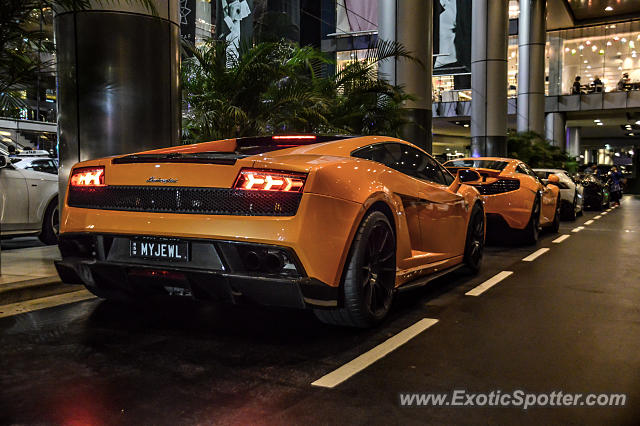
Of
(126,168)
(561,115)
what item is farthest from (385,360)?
(561,115)

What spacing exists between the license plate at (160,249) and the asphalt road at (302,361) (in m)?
0.58

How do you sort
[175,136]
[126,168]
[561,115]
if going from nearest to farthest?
[126,168] → [175,136] → [561,115]

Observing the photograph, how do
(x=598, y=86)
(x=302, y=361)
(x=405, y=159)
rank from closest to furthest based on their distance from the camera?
(x=302, y=361) → (x=405, y=159) → (x=598, y=86)

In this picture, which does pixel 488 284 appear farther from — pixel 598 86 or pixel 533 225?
pixel 598 86

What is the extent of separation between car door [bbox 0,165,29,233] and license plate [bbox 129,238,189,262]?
16.9 ft

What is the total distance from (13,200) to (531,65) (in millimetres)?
33826

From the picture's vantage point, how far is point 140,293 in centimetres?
457

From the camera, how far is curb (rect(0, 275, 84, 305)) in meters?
5.59

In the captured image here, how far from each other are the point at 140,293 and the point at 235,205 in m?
1.05

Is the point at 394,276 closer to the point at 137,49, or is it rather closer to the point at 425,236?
the point at 425,236

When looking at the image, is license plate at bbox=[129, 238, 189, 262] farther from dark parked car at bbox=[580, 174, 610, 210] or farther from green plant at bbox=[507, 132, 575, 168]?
green plant at bbox=[507, 132, 575, 168]

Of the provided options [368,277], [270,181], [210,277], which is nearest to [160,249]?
[210,277]

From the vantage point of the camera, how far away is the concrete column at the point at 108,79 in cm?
745

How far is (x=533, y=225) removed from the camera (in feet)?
35.9
